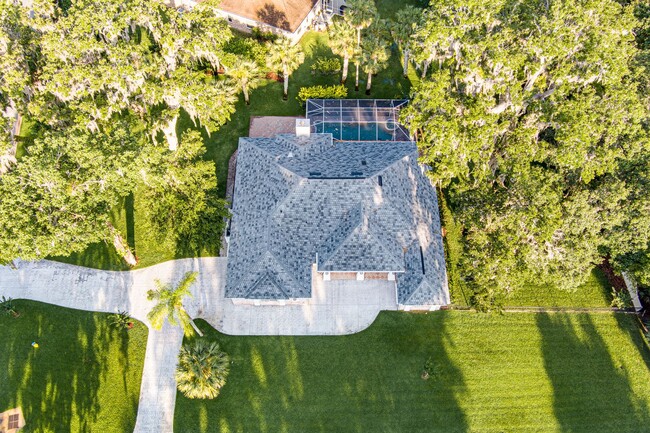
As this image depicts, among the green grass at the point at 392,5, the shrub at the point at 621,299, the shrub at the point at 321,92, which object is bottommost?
the shrub at the point at 621,299

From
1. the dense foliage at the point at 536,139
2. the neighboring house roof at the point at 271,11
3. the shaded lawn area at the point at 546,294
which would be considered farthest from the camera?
the neighboring house roof at the point at 271,11

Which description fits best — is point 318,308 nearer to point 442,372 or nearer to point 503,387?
point 442,372

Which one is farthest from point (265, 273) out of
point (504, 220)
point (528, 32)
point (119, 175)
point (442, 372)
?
point (528, 32)

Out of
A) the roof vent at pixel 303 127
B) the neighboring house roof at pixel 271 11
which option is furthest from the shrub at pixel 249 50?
the roof vent at pixel 303 127

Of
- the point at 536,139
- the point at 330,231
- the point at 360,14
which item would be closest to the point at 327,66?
the point at 360,14

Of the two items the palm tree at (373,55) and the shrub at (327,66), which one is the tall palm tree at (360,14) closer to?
the palm tree at (373,55)
